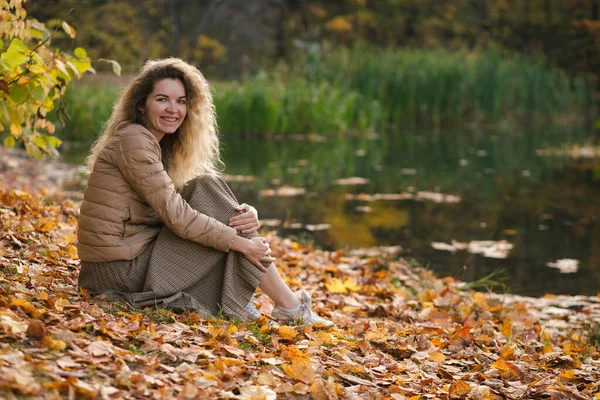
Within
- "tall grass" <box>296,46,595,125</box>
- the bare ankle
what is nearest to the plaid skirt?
the bare ankle

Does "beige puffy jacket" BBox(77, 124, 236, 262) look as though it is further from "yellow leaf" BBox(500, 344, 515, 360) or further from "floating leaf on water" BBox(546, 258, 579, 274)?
"floating leaf on water" BBox(546, 258, 579, 274)

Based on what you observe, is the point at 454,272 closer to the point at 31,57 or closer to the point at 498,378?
the point at 498,378

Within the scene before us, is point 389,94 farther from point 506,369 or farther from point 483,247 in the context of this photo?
point 506,369

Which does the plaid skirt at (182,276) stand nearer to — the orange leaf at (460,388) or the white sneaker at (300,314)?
the white sneaker at (300,314)

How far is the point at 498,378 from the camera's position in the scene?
3.28 metres

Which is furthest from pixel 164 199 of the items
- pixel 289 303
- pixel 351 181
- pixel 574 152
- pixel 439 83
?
pixel 439 83

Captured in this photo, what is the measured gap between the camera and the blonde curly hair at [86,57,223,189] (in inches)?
143

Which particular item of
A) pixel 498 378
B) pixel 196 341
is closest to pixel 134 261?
pixel 196 341

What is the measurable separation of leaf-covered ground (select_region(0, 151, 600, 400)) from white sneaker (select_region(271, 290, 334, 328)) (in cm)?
6

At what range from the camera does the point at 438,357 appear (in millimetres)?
3443

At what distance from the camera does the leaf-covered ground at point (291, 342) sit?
2.51 m

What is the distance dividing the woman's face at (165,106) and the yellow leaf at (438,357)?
1.58 meters

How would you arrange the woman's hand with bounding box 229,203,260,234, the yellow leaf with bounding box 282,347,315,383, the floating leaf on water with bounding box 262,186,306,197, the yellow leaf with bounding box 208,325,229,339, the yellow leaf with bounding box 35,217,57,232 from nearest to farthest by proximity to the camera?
the yellow leaf with bounding box 282,347,315,383
the yellow leaf with bounding box 208,325,229,339
the woman's hand with bounding box 229,203,260,234
the yellow leaf with bounding box 35,217,57,232
the floating leaf on water with bounding box 262,186,306,197

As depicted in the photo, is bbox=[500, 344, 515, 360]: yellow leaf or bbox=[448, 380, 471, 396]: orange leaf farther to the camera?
bbox=[500, 344, 515, 360]: yellow leaf
